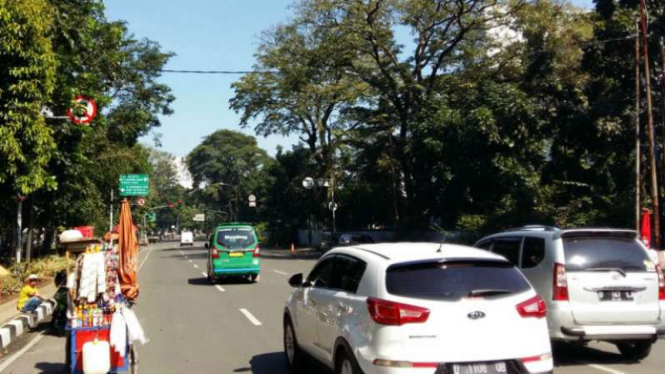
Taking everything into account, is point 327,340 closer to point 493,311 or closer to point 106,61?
point 493,311

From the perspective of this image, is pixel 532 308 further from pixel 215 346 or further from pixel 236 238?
pixel 236 238

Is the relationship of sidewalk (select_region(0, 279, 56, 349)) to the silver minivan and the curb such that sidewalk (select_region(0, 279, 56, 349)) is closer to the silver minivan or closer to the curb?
the curb

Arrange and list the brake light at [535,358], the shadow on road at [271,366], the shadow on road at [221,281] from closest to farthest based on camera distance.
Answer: the brake light at [535,358], the shadow on road at [271,366], the shadow on road at [221,281]

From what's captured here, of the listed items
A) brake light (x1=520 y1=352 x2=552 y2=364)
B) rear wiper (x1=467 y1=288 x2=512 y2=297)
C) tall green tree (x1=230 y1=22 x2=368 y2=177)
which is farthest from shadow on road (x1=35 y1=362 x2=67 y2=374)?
tall green tree (x1=230 y1=22 x2=368 y2=177)

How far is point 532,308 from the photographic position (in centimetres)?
584

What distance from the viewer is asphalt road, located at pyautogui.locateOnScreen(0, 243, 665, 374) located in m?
8.41

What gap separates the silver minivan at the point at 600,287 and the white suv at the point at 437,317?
7.21 ft

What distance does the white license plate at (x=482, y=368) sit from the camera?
5449 mm

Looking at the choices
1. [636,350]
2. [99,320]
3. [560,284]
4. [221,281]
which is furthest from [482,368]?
[221,281]

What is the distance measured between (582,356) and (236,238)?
45.9 feet

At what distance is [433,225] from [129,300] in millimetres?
32462

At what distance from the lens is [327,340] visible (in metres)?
6.63

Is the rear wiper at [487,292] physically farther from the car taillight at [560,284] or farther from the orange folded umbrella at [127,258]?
the orange folded umbrella at [127,258]

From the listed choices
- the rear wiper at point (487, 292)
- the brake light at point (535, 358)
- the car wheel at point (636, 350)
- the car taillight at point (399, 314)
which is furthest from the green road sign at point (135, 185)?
the brake light at point (535, 358)
